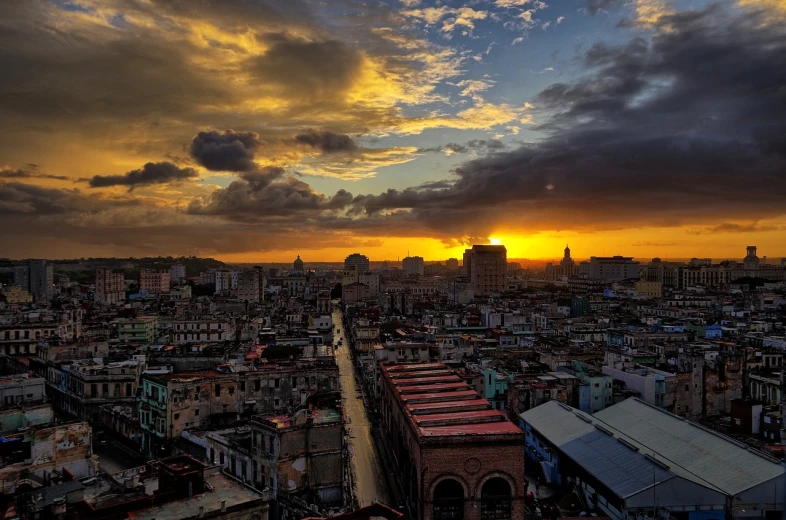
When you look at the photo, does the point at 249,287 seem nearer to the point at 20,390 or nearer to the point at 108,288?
the point at 108,288

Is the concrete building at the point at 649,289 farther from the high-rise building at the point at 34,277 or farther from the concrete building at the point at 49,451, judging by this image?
the high-rise building at the point at 34,277

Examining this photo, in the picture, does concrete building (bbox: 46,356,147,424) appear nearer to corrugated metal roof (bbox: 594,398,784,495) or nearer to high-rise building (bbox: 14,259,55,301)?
corrugated metal roof (bbox: 594,398,784,495)

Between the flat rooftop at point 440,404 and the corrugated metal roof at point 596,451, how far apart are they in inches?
229

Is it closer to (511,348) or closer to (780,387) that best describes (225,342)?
(511,348)

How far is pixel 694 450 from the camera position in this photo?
3494 cm

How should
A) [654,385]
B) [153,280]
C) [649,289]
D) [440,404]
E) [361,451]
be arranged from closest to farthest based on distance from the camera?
[440,404] < [361,451] < [654,385] < [649,289] < [153,280]

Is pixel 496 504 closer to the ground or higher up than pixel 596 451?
closer to the ground

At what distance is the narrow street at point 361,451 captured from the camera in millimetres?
37419

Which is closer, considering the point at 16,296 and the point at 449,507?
the point at 449,507

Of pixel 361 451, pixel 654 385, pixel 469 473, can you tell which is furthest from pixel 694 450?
pixel 361 451

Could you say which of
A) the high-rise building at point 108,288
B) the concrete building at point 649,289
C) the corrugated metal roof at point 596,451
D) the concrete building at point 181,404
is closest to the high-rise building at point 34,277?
→ the high-rise building at point 108,288

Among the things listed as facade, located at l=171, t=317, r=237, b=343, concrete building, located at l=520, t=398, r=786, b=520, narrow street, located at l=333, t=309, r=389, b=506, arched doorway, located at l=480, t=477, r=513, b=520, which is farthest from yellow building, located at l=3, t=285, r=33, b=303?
arched doorway, located at l=480, t=477, r=513, b=520

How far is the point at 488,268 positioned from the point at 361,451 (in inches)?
5266

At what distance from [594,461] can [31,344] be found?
5945 centimetres
